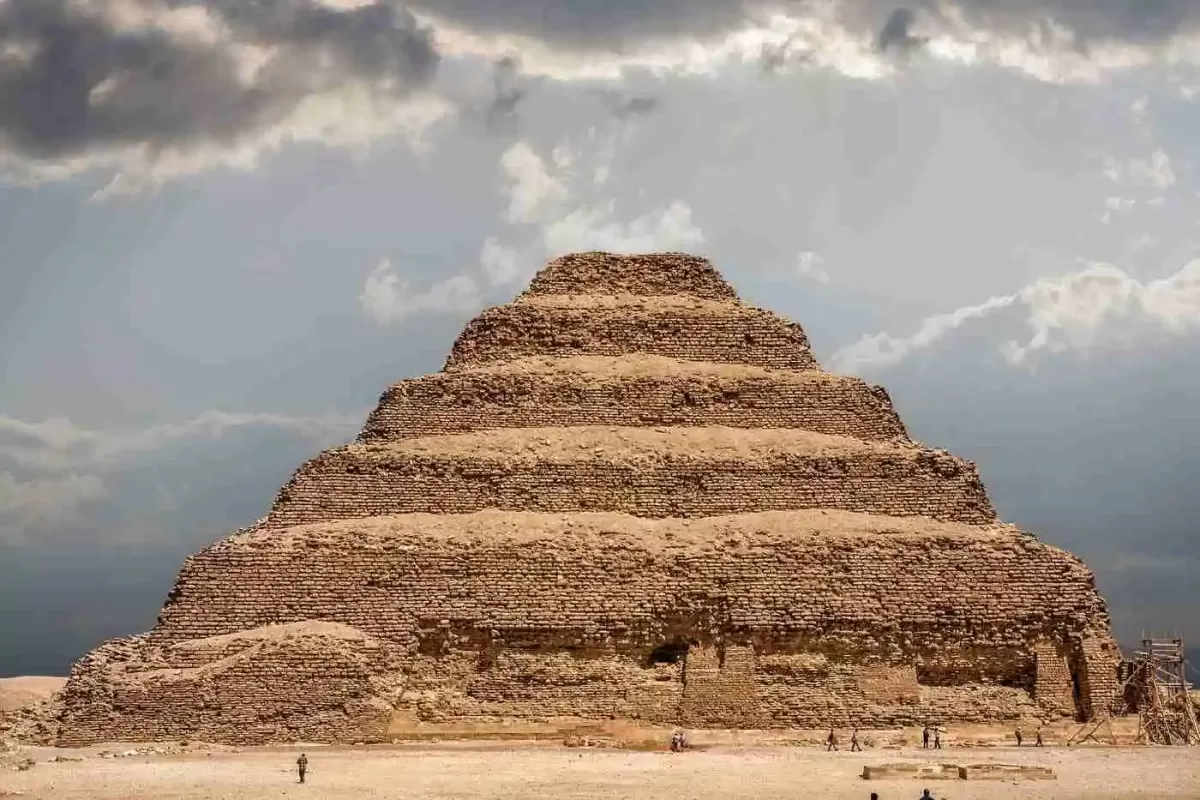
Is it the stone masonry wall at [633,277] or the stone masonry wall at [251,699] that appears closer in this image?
the stone masonry wall at [251,699]

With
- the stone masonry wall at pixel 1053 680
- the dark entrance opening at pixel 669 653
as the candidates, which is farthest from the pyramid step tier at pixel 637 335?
the stone masonry wall at pixel 1053 680

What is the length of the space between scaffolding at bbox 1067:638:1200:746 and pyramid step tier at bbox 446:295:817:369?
1082 cm

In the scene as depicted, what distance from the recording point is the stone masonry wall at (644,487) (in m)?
38.0

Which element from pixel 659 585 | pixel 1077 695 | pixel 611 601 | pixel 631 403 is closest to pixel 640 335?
pixel 631 403

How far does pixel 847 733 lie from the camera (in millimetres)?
33688

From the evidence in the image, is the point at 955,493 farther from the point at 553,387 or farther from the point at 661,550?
the point at 553,387

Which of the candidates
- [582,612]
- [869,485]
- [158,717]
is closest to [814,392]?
[869,485]

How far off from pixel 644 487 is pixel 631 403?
3.25 metres

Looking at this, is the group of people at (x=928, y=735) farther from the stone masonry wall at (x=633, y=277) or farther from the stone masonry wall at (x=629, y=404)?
the stone masonry wall at (x=633, y=277)

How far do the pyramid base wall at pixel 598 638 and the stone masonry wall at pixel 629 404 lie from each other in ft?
15.5

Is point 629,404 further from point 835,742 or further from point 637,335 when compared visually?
point 835,742

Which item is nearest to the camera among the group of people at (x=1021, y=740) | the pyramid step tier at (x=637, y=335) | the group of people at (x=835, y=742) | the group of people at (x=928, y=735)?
the group of people at (x=835, y=742)

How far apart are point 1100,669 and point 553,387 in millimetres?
14229

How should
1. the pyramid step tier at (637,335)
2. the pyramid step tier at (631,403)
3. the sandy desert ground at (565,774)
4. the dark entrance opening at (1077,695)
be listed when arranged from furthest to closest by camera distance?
the pyramid step tier at (637,335) → the pyramid step tier at (631,403) → the dark entrance opening at (1077,695) → the sandy desert ground at (565,774)
